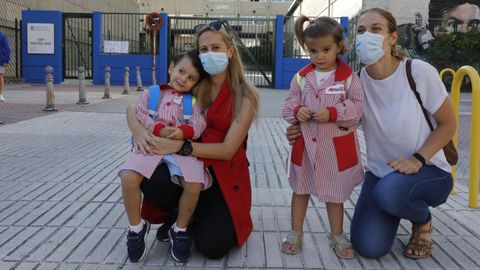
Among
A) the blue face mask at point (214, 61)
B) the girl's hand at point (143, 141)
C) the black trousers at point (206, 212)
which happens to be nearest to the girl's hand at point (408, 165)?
the black trousers at point (206, 212)

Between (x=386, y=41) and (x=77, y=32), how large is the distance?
73.9 feet

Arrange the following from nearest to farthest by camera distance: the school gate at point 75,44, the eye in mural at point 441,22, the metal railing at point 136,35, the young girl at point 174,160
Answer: the young girl at point 174,160
the school gate at point 75,44
the metal railing at point 136,35
the eye in mural at point 441,22

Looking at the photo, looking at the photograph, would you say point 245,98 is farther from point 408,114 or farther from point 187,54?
point 408,114

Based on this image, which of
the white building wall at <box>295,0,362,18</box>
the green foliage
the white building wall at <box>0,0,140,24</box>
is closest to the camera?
the white building wall at <box>0,0,140,24</box>

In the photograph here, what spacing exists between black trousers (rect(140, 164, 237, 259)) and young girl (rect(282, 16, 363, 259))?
45 centimetres

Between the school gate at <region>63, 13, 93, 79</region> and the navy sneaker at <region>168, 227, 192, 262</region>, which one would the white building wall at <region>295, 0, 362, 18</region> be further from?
the navy sneaker at <region>168, 227, 192, 262</region>

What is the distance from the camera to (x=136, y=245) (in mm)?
3117

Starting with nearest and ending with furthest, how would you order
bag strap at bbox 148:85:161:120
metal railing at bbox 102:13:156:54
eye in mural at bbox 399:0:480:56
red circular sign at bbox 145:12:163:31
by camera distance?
bag strap at bbox 148:85:161:120
red circular sign at bbox 145:12:163:31
metal railing at bbox 102:13:156:54
eye in mural at bbox 399:0:480:56

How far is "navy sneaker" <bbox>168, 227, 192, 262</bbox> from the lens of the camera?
3160 mm

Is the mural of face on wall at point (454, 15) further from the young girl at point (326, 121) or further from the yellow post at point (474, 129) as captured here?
the young girl at point (326, 121)

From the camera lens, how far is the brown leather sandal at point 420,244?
3.33m

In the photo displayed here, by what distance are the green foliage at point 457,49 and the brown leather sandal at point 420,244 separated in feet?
64.3

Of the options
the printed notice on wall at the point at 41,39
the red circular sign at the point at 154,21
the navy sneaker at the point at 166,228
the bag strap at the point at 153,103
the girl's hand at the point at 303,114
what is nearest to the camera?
the girl's hand at the point at 303,114

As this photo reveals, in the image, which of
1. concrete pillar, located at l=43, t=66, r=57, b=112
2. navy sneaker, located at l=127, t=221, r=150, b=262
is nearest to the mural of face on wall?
concrete pillar, located at l=43, t=66, r=57, b=112
